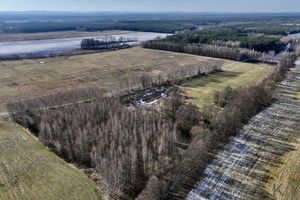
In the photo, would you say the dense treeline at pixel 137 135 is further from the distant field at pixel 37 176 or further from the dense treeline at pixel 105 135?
the distant field at pixel 37 176

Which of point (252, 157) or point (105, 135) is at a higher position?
point (105, 135)

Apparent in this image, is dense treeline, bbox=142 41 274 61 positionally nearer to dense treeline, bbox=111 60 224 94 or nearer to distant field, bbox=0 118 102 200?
dense treeline, bbox=111 60 224 94

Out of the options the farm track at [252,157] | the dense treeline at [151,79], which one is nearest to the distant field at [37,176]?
the farm track at [252,157]

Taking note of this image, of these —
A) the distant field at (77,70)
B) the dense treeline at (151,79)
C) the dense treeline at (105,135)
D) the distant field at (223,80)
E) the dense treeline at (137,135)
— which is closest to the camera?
the dense treeline at (137,135)

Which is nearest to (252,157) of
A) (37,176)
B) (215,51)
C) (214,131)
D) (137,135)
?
(214,131)

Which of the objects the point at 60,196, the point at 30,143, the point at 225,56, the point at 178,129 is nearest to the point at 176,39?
the point at 225,56

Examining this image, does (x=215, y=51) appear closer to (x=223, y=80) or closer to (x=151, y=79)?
(x=223, y=80)

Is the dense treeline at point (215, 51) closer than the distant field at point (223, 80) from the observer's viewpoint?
No
